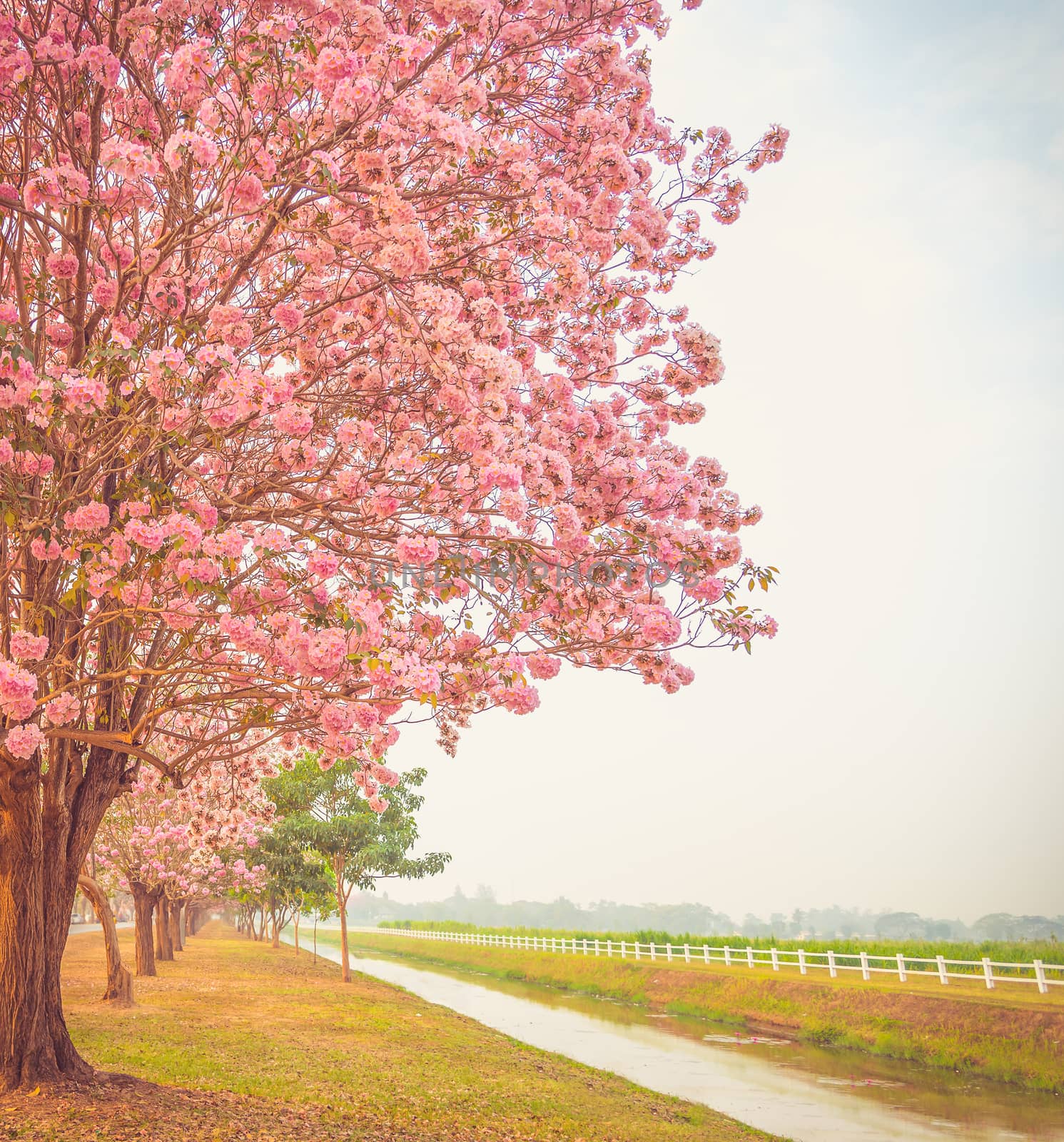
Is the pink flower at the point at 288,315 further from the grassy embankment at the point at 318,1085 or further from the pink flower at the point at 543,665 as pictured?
the grassy embankment at the point at 318,1085

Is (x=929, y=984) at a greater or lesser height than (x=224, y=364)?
lesser

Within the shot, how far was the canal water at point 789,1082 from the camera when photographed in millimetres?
10789

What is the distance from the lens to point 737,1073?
14359 millimetres

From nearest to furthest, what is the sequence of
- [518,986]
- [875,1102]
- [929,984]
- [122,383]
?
[122,383], [875,1102], [929,984], [518,986]

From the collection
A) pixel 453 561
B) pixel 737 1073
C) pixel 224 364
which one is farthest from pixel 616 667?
pixel 737 1073

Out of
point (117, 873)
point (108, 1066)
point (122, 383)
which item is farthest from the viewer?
point (117, 873)

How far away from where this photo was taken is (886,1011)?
56.7ft

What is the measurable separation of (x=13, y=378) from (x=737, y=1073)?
49.7ft

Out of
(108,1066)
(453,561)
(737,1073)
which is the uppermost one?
(453,561)

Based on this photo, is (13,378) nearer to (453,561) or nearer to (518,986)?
(453,561)

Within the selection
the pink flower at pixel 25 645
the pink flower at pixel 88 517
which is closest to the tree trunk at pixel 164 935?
the pink flower at pixel 25 645

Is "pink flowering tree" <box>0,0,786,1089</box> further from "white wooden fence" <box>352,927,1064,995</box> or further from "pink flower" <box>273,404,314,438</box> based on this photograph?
"white wooden fence" <box>352,927,1064,995</box>

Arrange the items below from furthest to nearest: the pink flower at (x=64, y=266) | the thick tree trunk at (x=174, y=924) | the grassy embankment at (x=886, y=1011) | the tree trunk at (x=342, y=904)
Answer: the thick tree trunk at (x=174, y=924), the tree trunk at (x=342, y=904), the grassy embankment at (x=886, y=1011), the pink flower at (x=64, y=266)

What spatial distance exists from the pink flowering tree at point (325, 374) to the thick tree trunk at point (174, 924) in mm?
21899
